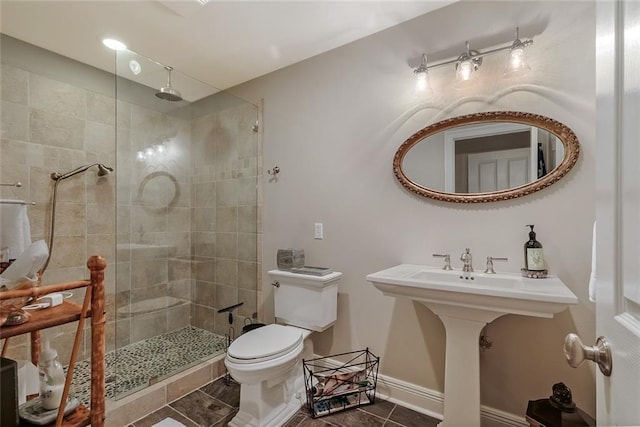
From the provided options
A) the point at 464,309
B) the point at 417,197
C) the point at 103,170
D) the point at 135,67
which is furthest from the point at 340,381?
the point at 135,67

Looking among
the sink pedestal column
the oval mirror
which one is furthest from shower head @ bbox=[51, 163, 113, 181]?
the sink pedestal column

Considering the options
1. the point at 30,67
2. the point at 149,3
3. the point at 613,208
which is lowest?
the point at 613,208

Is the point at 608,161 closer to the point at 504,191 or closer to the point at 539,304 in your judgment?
the point at 539,304

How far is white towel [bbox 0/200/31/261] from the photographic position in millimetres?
799

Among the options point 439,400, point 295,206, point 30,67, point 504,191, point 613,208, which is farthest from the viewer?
point 295,206

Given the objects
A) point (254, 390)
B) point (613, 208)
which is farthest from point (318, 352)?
point (613, 208)

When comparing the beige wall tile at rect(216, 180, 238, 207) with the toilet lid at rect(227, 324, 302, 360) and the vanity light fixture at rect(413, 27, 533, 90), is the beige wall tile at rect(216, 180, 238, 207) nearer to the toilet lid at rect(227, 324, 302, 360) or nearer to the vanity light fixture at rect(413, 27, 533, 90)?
the toilet lid at rect(227, 324, 302, 360)

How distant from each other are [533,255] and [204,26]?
94.3 inches

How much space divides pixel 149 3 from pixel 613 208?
7.59 ft

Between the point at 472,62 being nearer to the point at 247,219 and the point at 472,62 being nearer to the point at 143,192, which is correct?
the point at 247,219

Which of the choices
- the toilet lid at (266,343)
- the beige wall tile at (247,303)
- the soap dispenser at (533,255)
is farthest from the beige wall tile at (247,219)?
the soap dispenser at (533,255)

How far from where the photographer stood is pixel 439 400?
1.72 meters

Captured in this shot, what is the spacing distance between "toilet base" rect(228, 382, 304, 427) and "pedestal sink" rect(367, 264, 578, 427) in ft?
2.90

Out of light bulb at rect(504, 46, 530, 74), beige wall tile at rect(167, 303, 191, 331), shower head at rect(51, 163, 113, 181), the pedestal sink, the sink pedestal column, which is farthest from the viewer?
beige wall tile at rect(167, 303, 191, 331)
